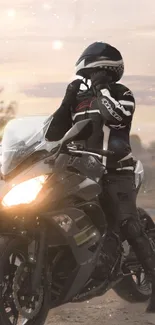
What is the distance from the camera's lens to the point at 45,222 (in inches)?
204

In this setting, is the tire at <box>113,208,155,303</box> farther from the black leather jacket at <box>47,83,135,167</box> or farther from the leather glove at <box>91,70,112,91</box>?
the leather glove at <box>91,70,112,91</box>

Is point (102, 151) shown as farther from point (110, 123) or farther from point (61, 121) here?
point (61, 121)

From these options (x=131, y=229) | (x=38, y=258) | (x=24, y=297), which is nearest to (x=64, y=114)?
(x=131, y=229)

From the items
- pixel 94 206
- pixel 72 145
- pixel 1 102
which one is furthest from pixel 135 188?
pixel 1 102

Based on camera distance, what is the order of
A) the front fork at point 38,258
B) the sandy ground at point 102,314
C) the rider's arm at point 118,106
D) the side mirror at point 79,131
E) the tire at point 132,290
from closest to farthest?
the side mirror at point 79,131 → the front fork at point 38,258 → the rider's arm at point 118,106 → the sandy ground at point 102,314 → the tire at point 132,290

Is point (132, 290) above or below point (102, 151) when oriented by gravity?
below

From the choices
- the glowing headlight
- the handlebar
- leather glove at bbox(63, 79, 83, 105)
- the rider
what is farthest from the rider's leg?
the glowing headlight

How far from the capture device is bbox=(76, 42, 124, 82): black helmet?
5824mm

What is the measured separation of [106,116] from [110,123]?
0.16m

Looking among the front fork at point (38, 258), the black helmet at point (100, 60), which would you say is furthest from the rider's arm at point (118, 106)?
the front fork at point (38, 258)

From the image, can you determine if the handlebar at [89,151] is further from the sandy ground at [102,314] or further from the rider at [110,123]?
the sandy ground at [102,314]

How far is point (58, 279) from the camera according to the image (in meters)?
5.39

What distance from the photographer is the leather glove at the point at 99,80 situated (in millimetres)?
5734

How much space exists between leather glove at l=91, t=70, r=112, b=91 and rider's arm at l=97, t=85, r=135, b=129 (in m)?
0.07
